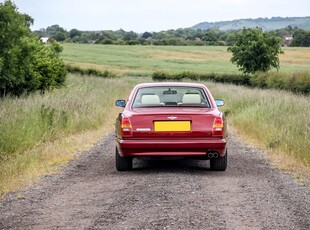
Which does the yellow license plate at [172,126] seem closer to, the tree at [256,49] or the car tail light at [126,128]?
the car tail light at [126,128]

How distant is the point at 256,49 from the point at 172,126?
46.1 meters

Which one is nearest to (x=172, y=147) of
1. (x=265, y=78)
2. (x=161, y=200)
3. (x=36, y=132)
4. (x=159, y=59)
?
(x=161, y=200)

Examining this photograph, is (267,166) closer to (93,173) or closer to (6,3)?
(93,173)

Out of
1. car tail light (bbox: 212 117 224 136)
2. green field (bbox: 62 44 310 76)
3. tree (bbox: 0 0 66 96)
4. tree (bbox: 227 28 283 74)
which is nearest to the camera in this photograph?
car tail light (bbox: 212 117 224 136)

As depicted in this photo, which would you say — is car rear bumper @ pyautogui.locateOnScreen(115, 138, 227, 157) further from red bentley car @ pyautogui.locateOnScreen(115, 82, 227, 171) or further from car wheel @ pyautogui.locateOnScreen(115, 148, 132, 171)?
car wheel @ pyautogui.locateOnScreen(115, 148, 132, 171)

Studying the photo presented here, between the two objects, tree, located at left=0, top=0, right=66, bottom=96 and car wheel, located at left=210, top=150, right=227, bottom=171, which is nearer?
car wheel, located at left=210, top=150, right=227, bottom=171

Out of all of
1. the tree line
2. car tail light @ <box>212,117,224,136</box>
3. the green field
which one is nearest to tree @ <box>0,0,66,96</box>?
car tail light @ <box>212,117,224,136</box>

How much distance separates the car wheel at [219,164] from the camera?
10.2 m

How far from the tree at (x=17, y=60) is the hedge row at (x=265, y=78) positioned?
1872 cm

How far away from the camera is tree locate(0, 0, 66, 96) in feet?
78.5

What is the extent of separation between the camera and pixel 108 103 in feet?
90.7

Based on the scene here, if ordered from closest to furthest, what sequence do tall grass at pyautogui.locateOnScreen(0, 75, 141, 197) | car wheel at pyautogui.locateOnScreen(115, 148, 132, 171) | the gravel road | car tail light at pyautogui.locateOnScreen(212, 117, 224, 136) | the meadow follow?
1. the gravel road
2. car tail light at pyautogui.locateOnScreen(212, 117, 224, 136)
3. tall grass at pyautogui.locateOnScreen(0, 75, 141, 197)
4. car wheel at pyautogui.locateOnScreen(115, 148, 132, 171)
5. the meadow

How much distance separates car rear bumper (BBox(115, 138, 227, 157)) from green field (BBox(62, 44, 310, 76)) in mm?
60078

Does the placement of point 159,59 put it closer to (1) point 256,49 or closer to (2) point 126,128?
(1) point 256,49
